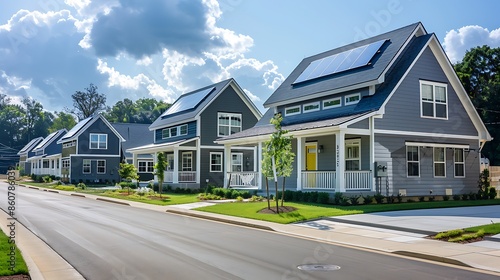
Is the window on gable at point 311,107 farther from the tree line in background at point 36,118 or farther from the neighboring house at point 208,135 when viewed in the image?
the tree line in background at point 36,118

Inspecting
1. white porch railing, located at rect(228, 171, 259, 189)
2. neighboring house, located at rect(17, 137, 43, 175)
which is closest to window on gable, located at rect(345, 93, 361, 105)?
white porch railing, located at rect(228, 171, 259, 189)

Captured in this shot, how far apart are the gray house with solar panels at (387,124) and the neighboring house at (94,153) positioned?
36.7 meters

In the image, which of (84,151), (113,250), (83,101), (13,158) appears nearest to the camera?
(113,250)

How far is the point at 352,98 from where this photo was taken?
26.0 meters

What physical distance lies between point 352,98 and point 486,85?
2748 centimetres

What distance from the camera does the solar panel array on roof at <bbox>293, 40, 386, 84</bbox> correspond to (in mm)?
26750

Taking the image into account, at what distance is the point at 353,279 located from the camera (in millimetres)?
8438

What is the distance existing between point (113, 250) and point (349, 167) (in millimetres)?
16285

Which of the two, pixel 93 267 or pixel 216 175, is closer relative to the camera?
pixel 93 267

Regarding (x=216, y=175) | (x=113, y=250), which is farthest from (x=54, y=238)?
(x=216, y=175)

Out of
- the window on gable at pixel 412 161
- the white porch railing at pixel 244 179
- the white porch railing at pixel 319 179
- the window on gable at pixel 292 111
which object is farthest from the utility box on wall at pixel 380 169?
the white porch railing at pixel 244 179

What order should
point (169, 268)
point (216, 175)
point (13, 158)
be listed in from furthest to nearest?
point (13, 158) < point (216, 175) < point (169, 268)

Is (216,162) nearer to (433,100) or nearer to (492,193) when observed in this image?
(433,100)

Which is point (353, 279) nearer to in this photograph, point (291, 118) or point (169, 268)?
point (169, 268)
